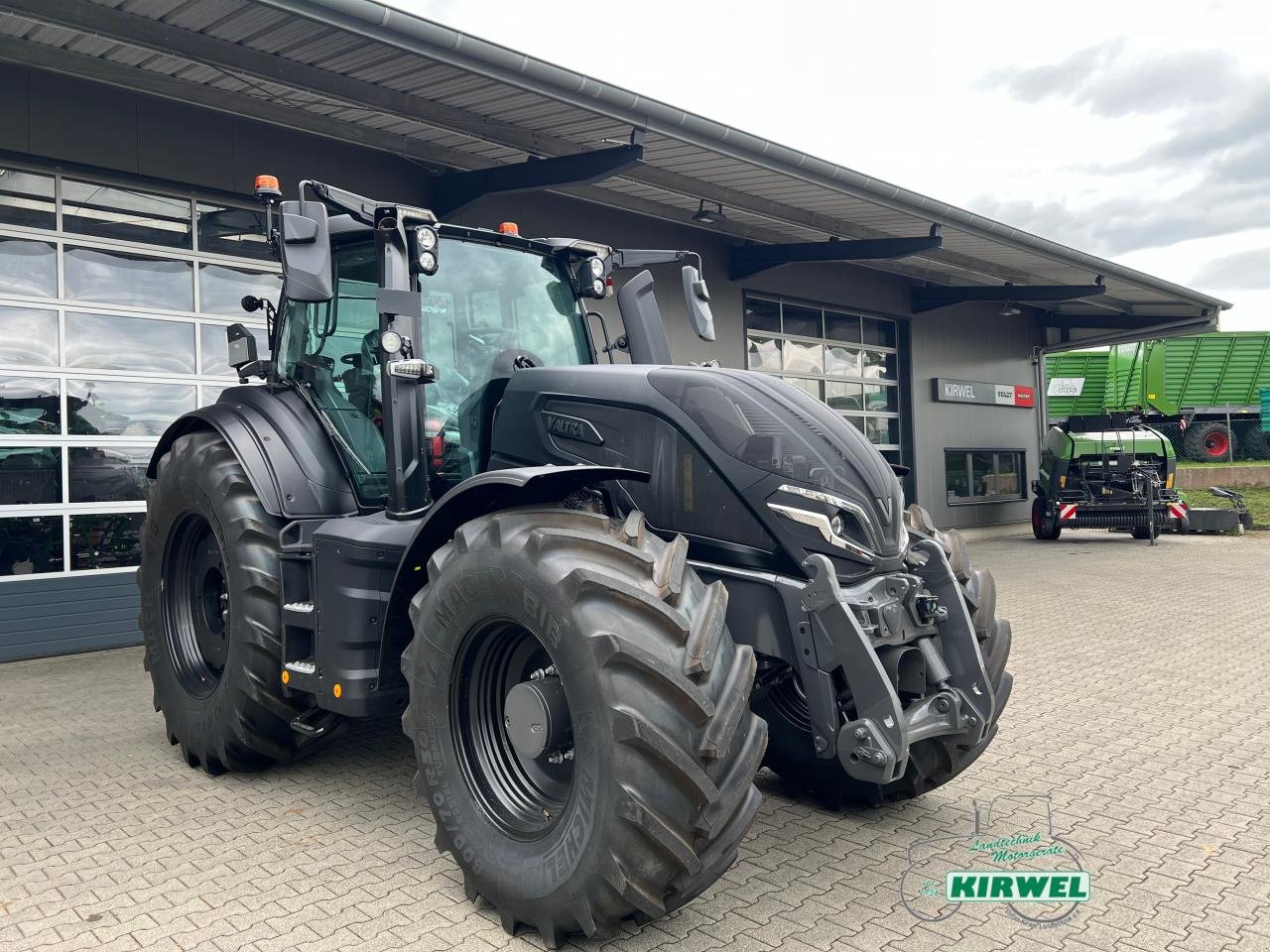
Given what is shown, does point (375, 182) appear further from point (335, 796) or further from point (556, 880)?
point (556, 880)

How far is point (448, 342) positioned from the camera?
4.48 meters

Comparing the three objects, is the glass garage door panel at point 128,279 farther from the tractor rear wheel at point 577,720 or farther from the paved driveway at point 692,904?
the tractor rear wheel at point 577,720

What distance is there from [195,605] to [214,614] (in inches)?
7.1

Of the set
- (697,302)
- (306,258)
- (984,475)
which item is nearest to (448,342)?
(306,258)

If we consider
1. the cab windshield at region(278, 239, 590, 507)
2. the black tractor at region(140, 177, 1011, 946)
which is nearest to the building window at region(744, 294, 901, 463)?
the cab windshield at region(278, 239, 590, 507)

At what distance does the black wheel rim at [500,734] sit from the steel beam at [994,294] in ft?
50.0

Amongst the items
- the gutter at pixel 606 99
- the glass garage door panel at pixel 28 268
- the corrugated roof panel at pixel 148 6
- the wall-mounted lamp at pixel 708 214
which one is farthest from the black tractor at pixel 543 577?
the wall-mounted lamp at pixel 708 214

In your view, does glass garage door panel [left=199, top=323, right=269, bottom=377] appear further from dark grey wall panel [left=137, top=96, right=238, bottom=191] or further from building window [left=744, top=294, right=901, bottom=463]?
building window [left=744, top=294, right=901, bottom=463]

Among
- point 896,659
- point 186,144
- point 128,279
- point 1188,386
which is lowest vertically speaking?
point 896,659

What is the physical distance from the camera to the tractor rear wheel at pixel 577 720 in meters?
2.84

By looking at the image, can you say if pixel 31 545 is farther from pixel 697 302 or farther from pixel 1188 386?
pixel 1188 386

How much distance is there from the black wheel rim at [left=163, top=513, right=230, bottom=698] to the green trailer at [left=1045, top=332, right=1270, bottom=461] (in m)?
22.8

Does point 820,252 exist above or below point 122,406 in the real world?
above

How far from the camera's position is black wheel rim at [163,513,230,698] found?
507cm
